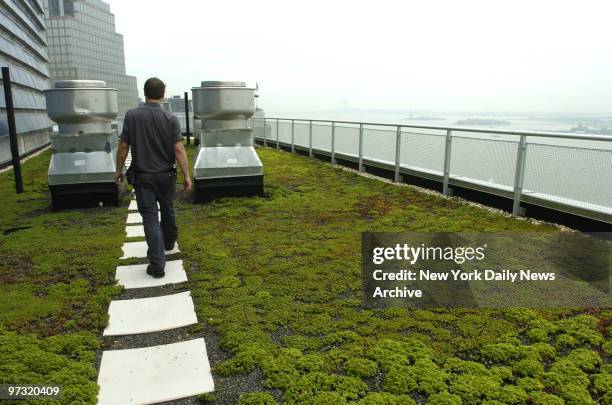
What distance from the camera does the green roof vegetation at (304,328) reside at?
2672mm

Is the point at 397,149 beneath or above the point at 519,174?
above

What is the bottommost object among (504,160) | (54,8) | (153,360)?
(153,360)

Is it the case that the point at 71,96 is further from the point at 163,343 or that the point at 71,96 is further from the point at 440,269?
the point at 440,269

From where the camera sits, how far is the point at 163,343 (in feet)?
10.6

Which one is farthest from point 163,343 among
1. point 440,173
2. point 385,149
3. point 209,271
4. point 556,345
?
point 385,149

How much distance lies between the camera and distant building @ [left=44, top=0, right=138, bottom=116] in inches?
4631

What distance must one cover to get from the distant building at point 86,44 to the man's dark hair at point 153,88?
110m

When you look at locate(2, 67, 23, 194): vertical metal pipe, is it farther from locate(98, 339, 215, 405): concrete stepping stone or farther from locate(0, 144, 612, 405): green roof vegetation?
locate(98, 339, 215, 405): concrete stepping stone

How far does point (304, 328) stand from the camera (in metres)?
3.42

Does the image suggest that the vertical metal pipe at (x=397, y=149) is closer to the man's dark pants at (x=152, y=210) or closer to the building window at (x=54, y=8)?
the man's dark pants at (x=152, y=210)

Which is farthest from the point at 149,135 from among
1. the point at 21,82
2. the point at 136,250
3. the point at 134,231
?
the point at 21,82

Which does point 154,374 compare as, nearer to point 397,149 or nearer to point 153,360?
point 153,360

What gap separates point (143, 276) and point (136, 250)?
3.21 feet
